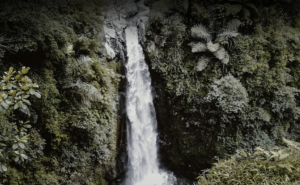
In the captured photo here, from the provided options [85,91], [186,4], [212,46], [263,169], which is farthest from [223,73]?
[263,169]

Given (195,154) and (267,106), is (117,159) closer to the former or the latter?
(195,154)

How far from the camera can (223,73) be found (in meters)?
5.34

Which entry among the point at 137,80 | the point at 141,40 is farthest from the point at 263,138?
the point at 141,40

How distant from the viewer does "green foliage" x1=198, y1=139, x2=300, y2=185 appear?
1.54 metres

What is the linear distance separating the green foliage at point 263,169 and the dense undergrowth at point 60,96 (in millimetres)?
2331

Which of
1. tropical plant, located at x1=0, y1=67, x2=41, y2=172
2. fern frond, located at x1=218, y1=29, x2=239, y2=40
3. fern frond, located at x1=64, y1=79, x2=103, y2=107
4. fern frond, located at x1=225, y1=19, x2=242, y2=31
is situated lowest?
tropical plant, located at x1=0, y1=67, x2=41, y2=172

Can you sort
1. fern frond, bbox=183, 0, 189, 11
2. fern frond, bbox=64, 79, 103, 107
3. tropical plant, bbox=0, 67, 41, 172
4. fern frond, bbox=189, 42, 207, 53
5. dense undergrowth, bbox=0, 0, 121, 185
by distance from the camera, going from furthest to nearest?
1. fern frond, bbox=183, 0, 189, 11
2. fern frond, bbox=189, 42, 207, 53
3. fern frond, bbox=64, 79, 103, 107
4. dense undergrowth, bbox=0, 0, 121, 185
5. tropical plant, bbox=0, 67, 41, 172

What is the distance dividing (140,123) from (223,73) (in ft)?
9.52

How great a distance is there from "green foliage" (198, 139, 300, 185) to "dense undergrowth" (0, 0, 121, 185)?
233 cm

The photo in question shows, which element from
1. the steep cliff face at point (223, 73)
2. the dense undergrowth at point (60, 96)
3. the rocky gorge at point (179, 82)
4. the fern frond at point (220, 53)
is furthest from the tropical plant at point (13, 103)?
the fern frond at point (220, 53)

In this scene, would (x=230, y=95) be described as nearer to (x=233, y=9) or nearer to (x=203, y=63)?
(x=203, y=63)

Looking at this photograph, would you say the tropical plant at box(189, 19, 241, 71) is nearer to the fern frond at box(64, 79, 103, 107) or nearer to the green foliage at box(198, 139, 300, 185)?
the fern frond at box(64, 79, 103, 107)

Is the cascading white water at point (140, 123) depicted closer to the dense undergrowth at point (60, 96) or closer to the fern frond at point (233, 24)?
the dense undergrowth at point (60, 96)

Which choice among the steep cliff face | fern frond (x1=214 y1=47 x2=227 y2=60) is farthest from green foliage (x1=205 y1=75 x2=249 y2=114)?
fern frond (x1=214 y1=47 x2=227 y2=60)
